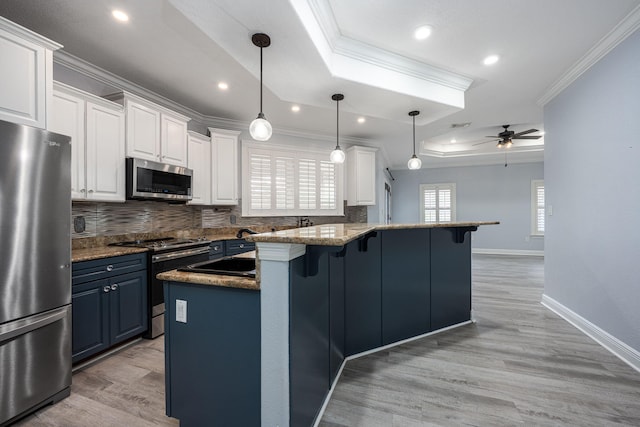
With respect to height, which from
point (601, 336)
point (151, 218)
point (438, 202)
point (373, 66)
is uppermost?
point (373, 66)

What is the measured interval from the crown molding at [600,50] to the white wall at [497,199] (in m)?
4.98

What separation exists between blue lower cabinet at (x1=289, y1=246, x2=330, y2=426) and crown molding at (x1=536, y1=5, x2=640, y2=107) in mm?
3046

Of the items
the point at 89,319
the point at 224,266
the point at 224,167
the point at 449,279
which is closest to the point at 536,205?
the point at 449,279

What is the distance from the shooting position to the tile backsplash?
2824 millimetres

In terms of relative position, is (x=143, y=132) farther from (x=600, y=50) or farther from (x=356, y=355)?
(x=600, y=50)

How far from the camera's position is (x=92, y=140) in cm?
255

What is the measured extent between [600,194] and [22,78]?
15.3 ft

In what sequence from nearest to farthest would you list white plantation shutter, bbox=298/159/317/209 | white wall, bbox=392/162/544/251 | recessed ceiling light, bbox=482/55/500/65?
recessed ceiling light, bbox=482/55/500/65 → white plantation shutter, bbox=298/159/317/209 → white wall, bbox=392/162/544/251

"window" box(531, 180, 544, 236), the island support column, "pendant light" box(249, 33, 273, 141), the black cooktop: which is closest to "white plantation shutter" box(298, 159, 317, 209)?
the black cooktop

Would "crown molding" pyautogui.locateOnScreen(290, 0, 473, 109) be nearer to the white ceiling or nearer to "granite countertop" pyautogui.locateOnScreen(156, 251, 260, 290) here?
the white ceiling

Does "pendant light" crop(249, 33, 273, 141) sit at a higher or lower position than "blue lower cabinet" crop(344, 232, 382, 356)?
higher

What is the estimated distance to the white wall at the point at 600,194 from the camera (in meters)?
2.27

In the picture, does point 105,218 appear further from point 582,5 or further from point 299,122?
point 582,5

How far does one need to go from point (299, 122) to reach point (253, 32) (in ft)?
8.50
